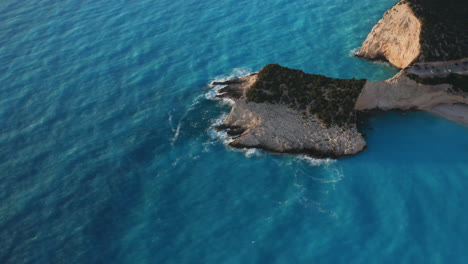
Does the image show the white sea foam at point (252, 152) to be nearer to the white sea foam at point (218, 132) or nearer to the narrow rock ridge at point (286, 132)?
the narrow rock ridge at point (286, 132)

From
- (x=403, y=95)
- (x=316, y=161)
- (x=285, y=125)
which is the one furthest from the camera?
(x=403, y=95)

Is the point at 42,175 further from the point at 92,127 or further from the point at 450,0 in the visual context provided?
the point at 450,0

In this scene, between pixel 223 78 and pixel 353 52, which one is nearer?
pixel 223 78

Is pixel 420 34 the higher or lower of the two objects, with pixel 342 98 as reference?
higher

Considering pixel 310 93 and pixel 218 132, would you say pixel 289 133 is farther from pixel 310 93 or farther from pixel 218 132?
pixel 218 132

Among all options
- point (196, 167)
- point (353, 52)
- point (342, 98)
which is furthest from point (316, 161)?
point (353, 52)

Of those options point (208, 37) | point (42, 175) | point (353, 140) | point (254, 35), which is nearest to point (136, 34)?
point (208, 37)
